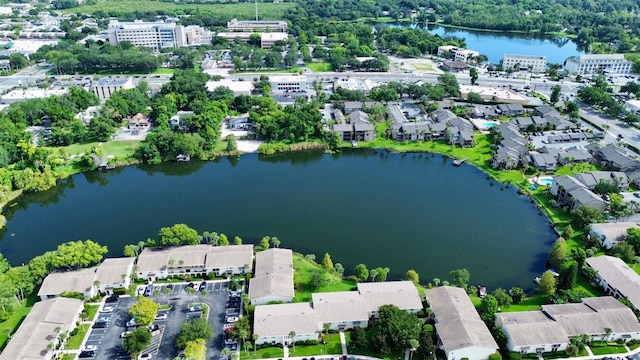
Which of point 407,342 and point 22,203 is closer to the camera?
point 407,342

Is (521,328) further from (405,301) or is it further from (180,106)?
(180,106)

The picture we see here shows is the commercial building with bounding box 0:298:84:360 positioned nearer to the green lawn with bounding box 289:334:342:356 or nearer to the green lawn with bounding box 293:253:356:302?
the green lawn with bounding box 289:334:342:356

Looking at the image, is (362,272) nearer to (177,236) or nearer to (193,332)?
(193,332)

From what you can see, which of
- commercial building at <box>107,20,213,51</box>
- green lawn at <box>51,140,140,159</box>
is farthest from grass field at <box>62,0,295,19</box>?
green lawn at <box>51,140,140,159</box>

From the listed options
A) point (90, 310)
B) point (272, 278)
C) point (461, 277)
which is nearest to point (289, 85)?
point (272, 278)

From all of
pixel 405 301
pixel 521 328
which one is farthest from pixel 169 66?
pixel 521 328

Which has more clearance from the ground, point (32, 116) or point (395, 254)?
point (32, 116)
